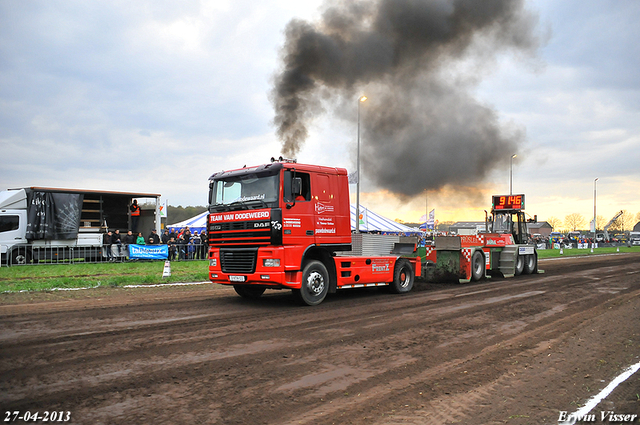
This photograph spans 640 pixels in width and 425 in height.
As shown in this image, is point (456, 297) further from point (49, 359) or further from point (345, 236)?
point (49, 359)

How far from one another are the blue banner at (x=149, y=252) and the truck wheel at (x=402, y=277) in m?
13.8

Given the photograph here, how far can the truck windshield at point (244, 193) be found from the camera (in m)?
9.44

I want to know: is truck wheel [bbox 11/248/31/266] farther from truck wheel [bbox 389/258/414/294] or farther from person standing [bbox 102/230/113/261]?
truck wheel [bbox 389/258/414/294]

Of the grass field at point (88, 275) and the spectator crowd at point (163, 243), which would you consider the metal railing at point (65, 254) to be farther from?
the grass field at point (88, 275)

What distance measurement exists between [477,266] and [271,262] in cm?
980

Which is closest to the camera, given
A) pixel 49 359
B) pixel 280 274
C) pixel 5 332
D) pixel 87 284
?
pixel 49 359

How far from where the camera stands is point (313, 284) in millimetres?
9992

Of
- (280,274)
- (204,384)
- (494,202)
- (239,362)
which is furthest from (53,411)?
(494,202)

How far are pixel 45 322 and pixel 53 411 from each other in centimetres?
426

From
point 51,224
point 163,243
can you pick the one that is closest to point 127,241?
point 163,243

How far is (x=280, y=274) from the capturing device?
924 centimetres

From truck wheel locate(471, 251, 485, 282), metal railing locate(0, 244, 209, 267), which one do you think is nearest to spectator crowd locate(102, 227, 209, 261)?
metal railing locate(0, 244, 209, 267)

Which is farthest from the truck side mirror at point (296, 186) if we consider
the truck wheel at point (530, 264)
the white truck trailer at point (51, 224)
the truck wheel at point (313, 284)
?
the white truck trailer at point (51, 224)

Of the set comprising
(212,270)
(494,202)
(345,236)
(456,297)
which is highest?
(494,202)
